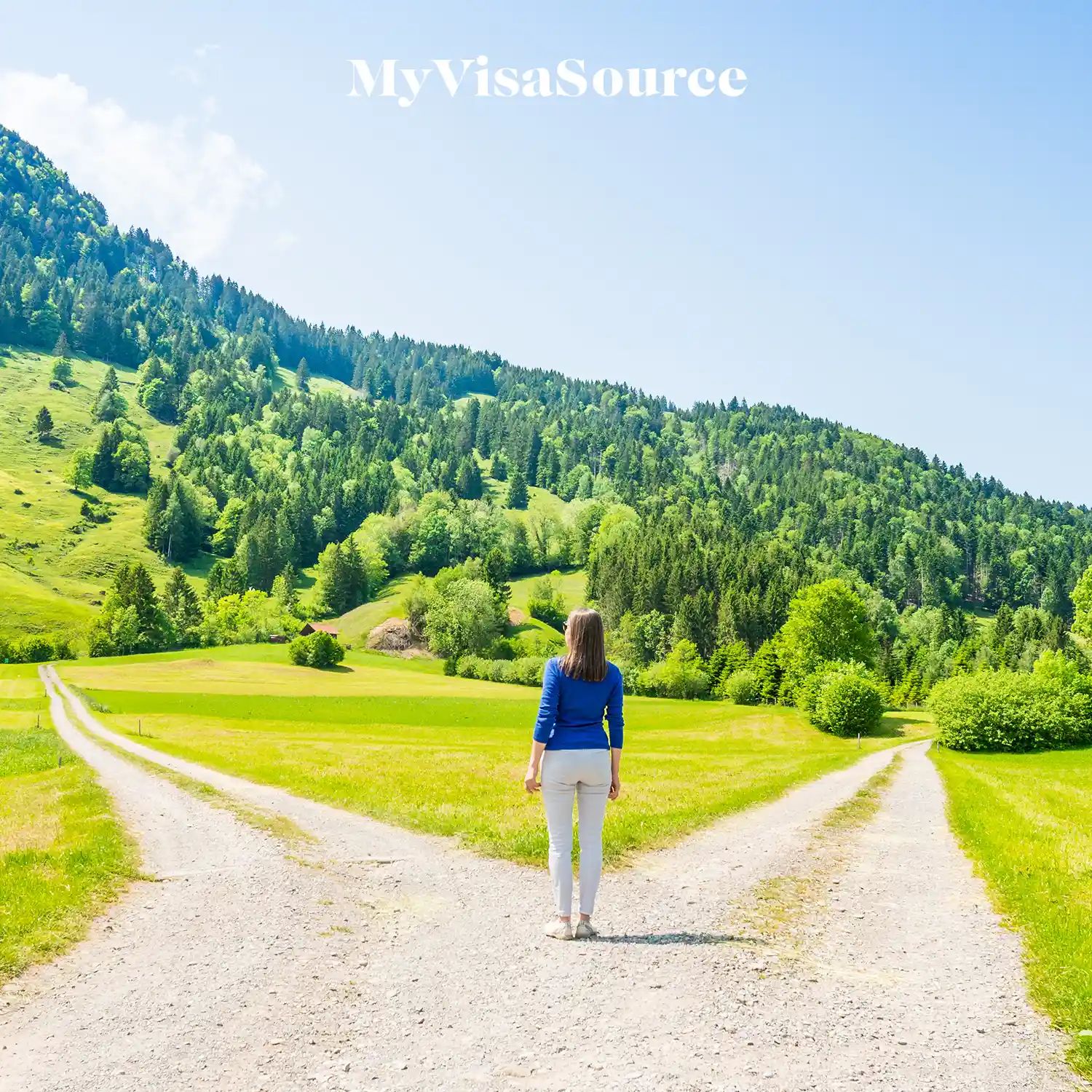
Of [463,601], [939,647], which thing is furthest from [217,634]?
[939,647]

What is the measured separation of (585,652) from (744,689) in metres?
99.5

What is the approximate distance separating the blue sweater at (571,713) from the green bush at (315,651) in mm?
116120

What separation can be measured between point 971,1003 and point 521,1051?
5.27 meters

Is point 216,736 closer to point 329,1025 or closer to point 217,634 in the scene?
point 329,1025

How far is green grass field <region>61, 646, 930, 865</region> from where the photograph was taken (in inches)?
797

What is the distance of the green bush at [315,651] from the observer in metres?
121

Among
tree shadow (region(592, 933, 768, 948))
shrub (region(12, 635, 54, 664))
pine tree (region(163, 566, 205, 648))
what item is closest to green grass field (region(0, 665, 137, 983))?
tree shadow (region(592, 933, 768, 948))

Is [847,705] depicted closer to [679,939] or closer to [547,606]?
[679,939]

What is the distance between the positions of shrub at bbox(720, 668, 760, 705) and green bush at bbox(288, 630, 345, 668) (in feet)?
198

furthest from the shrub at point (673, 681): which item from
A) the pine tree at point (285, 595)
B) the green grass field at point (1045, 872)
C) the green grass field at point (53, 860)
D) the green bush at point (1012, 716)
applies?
the green grass field at point (53, 860)

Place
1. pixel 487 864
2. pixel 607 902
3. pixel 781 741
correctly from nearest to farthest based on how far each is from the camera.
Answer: pixel 607 902, pixel 487 864, pixel 781 741

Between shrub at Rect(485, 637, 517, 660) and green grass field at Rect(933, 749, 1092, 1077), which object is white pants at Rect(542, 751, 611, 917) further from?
shrub at Rect(485, 637, 517, 660)

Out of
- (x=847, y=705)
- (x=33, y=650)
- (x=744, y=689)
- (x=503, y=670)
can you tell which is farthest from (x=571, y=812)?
(x=33, y=650)

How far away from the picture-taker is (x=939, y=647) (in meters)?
166
